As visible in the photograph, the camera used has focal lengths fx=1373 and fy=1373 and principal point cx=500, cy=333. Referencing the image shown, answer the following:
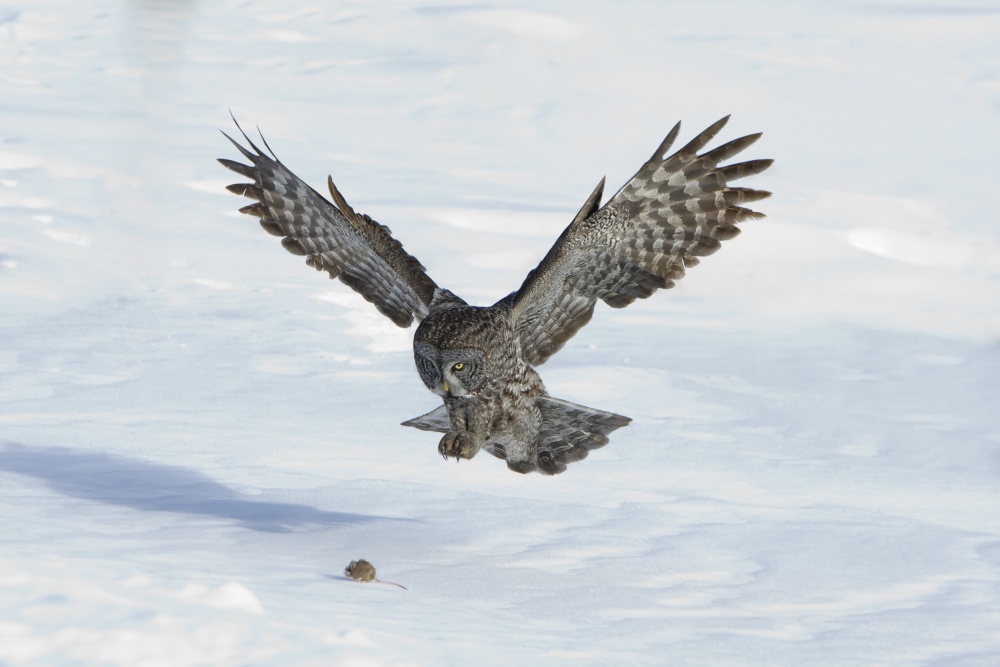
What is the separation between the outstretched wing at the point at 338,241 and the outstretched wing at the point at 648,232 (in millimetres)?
542

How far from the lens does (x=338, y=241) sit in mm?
5816

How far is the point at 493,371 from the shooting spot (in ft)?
17.2

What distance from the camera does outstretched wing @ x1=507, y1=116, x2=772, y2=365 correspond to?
5.26 meters

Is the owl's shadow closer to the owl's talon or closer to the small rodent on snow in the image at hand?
the owl's talon

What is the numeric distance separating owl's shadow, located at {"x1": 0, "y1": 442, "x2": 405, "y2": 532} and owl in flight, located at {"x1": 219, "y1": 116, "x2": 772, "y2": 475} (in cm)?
63

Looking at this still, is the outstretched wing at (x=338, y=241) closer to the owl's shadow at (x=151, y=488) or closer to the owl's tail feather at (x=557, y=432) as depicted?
the owl's tail feather at (x=557, y=432)

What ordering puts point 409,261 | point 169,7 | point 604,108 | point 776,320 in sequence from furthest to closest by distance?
point 169,7, point 604,108, point 776,320, point 409,261

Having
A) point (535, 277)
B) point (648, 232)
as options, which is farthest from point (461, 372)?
point (648, 232)

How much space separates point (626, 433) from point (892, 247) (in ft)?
15.5

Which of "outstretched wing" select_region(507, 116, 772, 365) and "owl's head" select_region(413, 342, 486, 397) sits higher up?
"outstretched wing" select_region(507, 116, 772, 365)

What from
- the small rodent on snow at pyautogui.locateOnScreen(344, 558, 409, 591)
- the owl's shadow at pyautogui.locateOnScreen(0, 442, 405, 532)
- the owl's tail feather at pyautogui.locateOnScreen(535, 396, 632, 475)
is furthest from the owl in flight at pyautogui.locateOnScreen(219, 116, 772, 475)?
the small rodent on snow at pyautogui.locateOnScreen(344, 558, 409, 591)

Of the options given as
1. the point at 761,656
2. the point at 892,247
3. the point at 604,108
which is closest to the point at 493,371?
the point at 761,656

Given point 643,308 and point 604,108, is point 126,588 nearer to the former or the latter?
point 643,308

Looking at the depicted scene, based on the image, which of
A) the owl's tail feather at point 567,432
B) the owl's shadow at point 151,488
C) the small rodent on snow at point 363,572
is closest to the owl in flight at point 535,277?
the owl's tail feather at point 567,432
